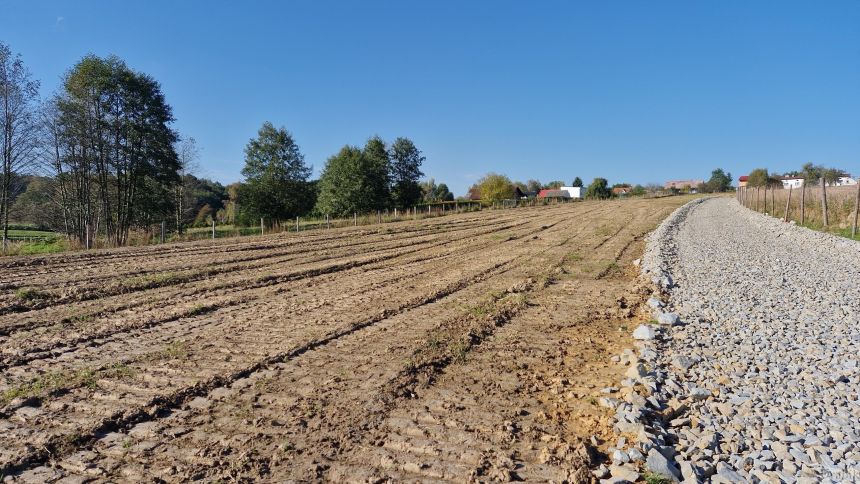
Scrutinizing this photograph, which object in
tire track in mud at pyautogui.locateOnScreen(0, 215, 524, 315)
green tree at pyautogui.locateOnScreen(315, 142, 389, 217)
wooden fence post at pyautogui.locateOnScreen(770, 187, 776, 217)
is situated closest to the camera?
tire track in mud at pyautogui.locateOnScreen(0, 215, 524, 315)

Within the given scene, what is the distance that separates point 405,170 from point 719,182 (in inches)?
3295

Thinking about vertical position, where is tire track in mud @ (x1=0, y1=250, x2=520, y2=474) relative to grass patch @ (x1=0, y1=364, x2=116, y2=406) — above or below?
below

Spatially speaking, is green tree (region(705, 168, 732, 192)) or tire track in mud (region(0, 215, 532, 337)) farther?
green tree (region(705, 168, 732, 192))

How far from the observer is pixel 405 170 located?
59188 millimetres

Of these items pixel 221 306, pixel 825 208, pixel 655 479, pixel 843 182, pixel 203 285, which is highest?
pixel 843 182

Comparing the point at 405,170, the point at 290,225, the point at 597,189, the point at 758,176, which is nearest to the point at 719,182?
the point at 758,176

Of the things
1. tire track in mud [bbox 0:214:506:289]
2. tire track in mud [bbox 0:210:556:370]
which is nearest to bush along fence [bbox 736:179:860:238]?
tire track in mud [bbox 0:210:556:370]

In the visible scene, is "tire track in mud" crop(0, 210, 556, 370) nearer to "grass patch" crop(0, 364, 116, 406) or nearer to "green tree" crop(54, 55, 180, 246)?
"grass patch" crop(0, 364, 116, 406)

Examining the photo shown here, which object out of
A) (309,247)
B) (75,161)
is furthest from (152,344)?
(75,161)

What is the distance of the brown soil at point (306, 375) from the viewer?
3617mm

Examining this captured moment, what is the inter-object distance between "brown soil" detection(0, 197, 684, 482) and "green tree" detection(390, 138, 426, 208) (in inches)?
1869

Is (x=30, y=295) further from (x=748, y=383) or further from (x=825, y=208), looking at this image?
(x=825, y=208)

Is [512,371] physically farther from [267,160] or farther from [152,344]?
[267,160]

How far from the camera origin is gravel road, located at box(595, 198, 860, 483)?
3.45m
